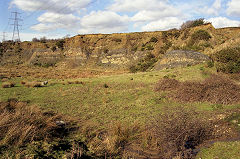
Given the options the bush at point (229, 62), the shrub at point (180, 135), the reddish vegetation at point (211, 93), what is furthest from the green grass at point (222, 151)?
the bush at point (229, 62)

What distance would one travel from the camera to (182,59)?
2431 cm

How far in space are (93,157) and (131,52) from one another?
4089 centimetres

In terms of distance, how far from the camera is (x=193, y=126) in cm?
546

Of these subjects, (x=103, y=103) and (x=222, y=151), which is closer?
(x=222, y=151)

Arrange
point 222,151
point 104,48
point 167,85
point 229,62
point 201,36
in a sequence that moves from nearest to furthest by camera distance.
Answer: point 222,151 → point 167,85 → point 229,62 → point 201,36 → point 104,48

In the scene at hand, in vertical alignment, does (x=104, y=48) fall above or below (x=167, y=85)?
above

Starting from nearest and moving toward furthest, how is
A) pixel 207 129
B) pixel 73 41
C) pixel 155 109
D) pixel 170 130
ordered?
pixel 170 130
pixel 207 129
pixel 155 109
pixel 73 41

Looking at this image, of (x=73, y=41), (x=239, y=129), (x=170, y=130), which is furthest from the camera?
(x=73, y=41)

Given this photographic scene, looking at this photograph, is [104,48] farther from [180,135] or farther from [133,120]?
[180,135]

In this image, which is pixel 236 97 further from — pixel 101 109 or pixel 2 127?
pixel 2 127

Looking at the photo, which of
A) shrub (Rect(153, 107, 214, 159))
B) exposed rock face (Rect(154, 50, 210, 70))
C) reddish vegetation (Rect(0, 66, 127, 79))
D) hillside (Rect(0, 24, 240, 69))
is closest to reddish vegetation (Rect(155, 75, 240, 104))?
shrub (Rect(153, 107, 214, 159))

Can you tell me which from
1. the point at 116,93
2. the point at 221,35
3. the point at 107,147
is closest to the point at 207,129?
the point at 107,147

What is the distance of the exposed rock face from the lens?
2309cm

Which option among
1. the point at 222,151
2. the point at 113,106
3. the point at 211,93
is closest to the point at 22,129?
the point at 113,106
